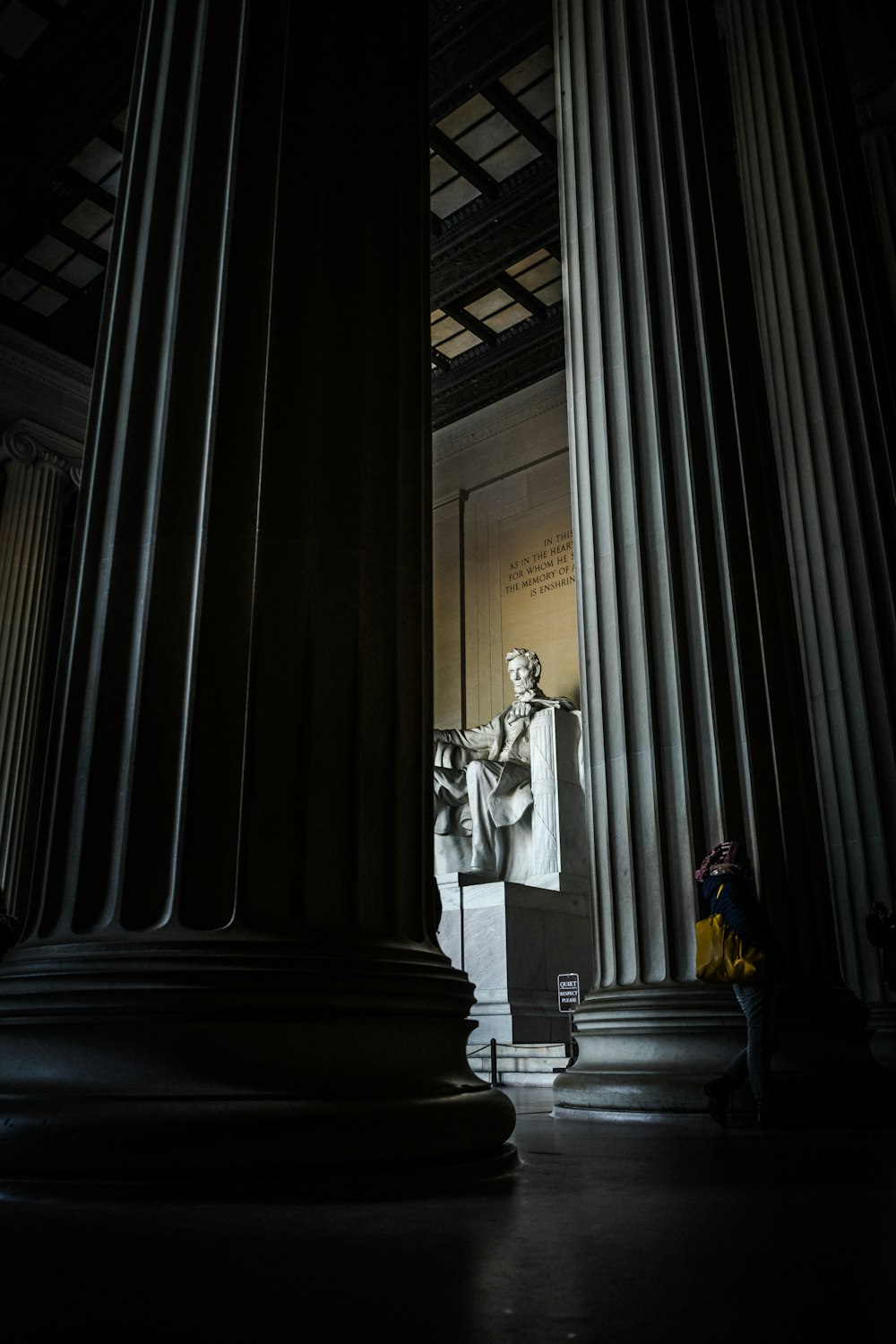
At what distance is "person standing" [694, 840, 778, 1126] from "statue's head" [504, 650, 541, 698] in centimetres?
1031

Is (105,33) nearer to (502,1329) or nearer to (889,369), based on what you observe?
(889,369)

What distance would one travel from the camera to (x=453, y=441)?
2214cm

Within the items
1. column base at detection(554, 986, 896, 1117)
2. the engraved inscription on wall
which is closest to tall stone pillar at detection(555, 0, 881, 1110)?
column base at detection(554, 986, 896, 1117)

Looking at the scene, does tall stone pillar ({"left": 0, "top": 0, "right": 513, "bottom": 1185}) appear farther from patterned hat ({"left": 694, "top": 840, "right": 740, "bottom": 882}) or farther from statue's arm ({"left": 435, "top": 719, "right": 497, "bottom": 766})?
statue's arm ({"left": 435, "top": 719, "right": 497, "bottom": 766})

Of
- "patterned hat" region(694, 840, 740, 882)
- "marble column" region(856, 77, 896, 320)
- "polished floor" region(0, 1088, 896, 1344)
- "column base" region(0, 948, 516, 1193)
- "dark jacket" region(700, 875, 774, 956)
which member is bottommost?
"polished floor" region(0, 1088, 896, 1344)

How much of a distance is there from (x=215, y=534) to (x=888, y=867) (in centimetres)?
575

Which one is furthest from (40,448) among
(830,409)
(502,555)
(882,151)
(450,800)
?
(830,409)

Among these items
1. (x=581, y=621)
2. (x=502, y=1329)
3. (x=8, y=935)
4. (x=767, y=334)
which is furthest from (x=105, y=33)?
(x=502, y=1329)

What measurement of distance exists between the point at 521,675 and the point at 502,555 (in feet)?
17.9

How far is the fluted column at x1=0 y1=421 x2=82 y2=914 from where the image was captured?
16531 millimetres

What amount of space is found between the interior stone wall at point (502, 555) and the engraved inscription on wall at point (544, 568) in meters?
0.02

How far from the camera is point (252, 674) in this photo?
3.29 meters

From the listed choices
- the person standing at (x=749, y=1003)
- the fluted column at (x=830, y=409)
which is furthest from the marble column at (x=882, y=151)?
the person standing at (x=749, y=1003)

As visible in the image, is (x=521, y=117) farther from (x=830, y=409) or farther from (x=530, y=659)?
(x=830, y=409)
